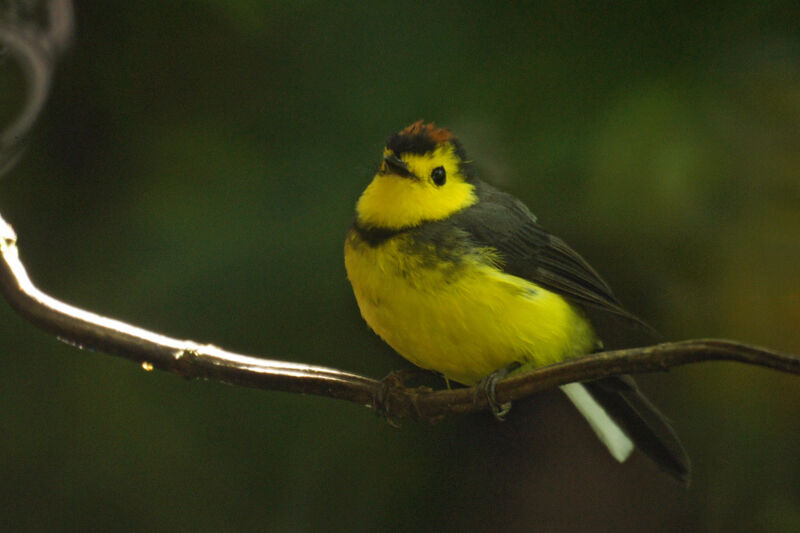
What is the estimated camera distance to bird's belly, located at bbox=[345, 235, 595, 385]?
989 millimetres

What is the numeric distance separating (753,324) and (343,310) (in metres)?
0.62

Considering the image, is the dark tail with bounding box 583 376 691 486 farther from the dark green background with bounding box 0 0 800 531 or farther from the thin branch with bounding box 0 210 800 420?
the thin branch with bounding box 0 210 800 420

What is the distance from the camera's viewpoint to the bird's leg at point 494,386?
2.80 feet

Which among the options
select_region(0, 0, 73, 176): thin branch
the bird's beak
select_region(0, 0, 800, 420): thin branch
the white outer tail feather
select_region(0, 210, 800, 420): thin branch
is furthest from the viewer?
select_region(0, 0, 73, 176): thin branch

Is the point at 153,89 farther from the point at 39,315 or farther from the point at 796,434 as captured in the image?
the point at 796,434

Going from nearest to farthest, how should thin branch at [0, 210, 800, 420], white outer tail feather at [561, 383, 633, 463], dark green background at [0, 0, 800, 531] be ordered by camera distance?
thin branch at [0, 210, 800, 420]
white outer tail feather at [561, 383, 633, 463]
dark green background at [0, 0, 800, 531]

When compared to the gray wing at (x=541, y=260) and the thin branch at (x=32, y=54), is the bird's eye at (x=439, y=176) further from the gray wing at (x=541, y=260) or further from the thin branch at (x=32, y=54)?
the thin branch at (x=32, y=54)

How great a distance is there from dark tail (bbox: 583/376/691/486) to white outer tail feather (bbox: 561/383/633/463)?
0.02 m

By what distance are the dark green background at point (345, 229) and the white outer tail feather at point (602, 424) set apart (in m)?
0.06

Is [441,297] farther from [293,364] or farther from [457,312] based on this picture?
[293,364]

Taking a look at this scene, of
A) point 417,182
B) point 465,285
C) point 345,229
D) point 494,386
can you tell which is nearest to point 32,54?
point 345,229

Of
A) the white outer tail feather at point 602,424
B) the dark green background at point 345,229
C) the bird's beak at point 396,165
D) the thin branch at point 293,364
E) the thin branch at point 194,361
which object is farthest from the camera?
the dark green background at point 345,229

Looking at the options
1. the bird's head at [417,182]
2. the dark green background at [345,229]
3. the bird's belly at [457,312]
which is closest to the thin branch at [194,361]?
the bird's belly at [457,312]

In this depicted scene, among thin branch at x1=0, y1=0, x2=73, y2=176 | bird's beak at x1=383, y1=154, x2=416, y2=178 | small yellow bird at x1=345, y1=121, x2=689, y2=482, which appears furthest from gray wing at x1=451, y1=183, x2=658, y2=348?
thin branch at x1=0, y1=0, x2=73, y2=176
